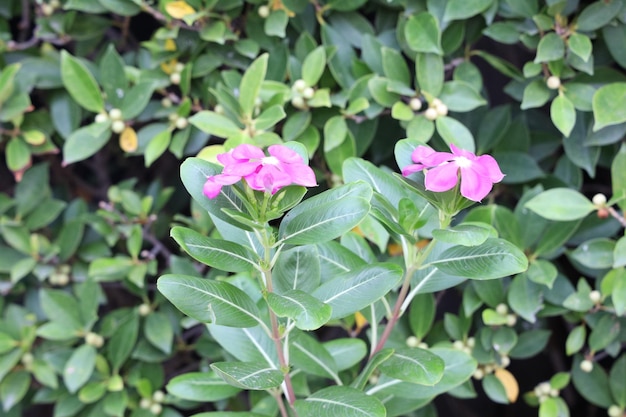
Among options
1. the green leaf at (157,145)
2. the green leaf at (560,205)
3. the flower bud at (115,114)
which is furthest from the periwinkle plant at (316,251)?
the flower bud at (115,114)

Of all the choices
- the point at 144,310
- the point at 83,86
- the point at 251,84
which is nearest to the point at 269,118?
the point at 251,84

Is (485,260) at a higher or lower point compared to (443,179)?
lower

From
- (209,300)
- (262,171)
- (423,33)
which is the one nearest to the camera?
(262,171)

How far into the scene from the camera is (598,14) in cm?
114

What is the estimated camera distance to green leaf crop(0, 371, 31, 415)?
1416 millimetres

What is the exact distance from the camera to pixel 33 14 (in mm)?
1603

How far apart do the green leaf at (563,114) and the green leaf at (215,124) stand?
54 cm

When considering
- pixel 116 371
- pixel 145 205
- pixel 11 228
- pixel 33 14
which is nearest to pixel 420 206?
pixel 145 205

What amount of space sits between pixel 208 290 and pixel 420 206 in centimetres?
32

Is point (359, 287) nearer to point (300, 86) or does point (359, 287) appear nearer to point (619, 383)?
point (300, 86)

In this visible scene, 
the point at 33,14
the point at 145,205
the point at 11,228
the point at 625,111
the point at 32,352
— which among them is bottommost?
the point at 32,352

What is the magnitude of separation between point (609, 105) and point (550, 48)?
0.44ft

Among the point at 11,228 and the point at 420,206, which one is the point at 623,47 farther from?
the point at 11,228

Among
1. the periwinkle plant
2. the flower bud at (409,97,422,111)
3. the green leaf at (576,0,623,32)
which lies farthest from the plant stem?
the green leaf at (576,0,623,32)
